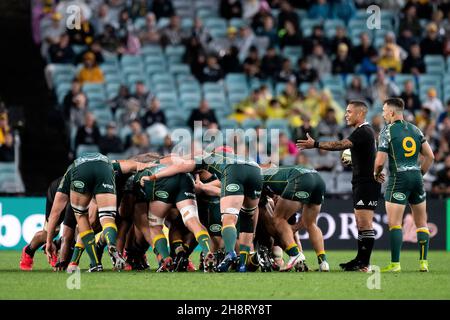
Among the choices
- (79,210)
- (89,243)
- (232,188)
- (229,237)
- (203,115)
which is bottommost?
(89,243)

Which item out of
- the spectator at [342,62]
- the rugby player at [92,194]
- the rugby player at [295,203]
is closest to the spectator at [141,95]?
the spectator at [342,62]

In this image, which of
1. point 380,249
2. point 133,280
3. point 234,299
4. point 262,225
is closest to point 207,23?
point 380,249

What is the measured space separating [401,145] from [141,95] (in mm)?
10437

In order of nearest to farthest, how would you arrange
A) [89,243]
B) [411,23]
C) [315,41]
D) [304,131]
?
1. [89,243]
2. [304,131]
3. [315,41]
4. [411,23]

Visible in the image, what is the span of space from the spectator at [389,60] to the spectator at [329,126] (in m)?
3.23

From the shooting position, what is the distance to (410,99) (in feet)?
82.6

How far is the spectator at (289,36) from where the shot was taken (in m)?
26.6

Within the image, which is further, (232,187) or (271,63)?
(271,63)

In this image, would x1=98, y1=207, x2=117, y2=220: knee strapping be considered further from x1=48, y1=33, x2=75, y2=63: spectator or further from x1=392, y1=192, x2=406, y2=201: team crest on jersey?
x1=48, y1=33, x2=75, y2=63: spectator

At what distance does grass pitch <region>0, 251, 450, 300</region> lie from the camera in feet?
36.5

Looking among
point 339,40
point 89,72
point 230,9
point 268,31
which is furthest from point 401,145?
point 230,9

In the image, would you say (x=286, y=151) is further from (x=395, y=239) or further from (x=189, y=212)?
(x=189, y=212)

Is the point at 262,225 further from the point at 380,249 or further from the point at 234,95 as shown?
the point at 234,95

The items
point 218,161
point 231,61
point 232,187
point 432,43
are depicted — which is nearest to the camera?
point 232,187
